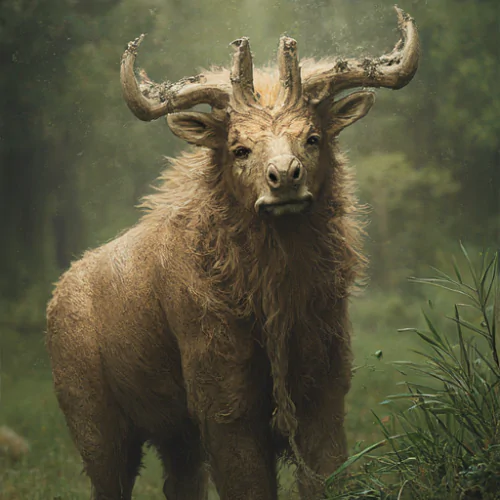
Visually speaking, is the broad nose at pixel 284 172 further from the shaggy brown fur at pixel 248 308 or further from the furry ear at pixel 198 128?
the furry ear at pixel 198 128

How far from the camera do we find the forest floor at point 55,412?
5.16 meters

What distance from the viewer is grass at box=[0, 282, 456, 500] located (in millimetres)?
5172

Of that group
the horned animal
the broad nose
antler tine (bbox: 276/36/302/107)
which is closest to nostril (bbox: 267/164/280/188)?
the broad nose

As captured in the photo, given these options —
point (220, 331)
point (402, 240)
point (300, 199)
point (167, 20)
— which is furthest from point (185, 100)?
point (402, 240)

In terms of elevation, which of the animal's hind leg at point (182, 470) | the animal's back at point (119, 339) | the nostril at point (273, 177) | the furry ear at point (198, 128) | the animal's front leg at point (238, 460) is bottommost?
the animal's hind leg at point (182, 470)

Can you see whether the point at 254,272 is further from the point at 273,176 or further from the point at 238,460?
the point at 238,460

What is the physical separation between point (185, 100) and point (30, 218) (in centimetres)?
251

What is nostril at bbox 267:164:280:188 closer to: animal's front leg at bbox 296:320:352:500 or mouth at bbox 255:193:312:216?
mouth at bbox 255:193:312:216


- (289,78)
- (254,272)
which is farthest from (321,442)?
(289,78)

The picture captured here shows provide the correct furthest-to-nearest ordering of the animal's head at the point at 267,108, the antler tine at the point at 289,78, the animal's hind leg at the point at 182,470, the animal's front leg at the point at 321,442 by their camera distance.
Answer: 1. the animal's hind leg at the point at 182,470
2. the animal's front leg at the point at 321,442
3. the antler tine at the point at 289,78
4. the animal's head at the point at 267,108

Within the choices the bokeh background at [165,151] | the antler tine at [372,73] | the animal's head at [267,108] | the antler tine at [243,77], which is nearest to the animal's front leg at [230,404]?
the animal's head at [267,108]

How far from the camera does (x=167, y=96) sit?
3.47 m

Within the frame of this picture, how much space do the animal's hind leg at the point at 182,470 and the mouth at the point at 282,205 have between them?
190 cm

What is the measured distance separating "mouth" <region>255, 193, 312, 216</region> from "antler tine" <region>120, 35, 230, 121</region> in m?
0.63
